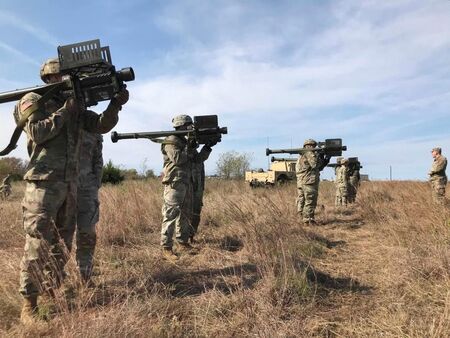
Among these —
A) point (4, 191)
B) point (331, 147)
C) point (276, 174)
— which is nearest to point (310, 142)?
point (331, 147)

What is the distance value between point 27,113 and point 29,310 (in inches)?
55.8

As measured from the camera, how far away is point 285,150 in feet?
30.6

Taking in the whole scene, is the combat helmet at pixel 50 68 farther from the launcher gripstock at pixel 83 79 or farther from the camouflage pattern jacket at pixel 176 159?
the camouflage pattern jacket at pixel 176 159

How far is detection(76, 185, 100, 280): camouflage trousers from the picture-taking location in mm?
3543

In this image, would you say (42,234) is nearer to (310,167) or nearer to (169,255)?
(169,255)

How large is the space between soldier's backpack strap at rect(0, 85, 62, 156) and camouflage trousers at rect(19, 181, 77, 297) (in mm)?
327

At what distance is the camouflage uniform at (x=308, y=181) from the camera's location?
336 inches

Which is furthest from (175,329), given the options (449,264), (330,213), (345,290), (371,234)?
(330,213)

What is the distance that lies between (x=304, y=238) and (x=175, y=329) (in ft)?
10.1

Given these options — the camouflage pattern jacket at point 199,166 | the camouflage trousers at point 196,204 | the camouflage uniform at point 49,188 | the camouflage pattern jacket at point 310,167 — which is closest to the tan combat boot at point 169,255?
the camouflage trousers at point 196,204

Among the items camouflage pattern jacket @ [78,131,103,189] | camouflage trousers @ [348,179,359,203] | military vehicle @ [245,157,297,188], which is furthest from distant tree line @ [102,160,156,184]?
camouflage pattern jacket @ [78,131,103,189]

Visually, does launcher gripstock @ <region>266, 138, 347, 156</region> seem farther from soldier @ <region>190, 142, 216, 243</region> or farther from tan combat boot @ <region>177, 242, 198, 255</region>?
tan combat boot @ <region>177, 242, 198, 255</region>

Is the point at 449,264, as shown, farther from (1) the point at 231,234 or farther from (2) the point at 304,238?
(1) the point at 231,234

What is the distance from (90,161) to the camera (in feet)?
12.6
